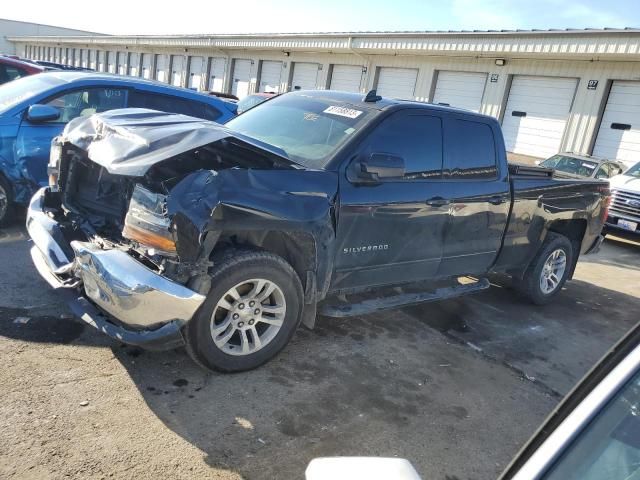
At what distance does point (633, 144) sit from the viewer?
1381 cm

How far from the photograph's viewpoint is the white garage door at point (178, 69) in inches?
1230

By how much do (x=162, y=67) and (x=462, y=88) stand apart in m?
22.7

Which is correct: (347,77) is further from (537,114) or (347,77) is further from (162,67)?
(162,67)

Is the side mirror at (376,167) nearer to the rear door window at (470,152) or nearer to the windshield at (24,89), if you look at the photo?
the rear door window at (470,152)

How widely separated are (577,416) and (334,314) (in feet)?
9.23

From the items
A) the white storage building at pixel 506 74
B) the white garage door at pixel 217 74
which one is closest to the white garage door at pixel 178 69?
the white garage door at pixel 217 74

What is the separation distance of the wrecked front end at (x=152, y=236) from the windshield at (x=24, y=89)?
2837 millimetres

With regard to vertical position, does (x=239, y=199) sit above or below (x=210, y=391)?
above

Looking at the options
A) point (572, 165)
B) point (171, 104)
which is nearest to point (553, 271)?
point (171, 104)

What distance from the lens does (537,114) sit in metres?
15.7

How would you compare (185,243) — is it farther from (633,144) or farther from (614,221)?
(633,144)

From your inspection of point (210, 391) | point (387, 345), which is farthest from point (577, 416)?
point (387, 345)

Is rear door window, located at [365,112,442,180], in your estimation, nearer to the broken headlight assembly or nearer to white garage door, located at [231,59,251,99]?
the broken headlight assembly

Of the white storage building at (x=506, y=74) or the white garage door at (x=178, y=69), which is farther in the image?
the white garage door at (x=178, y=69)
